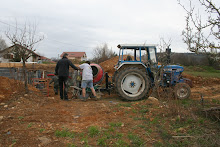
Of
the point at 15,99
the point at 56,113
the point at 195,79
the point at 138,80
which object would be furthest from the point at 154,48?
the point at 195,79

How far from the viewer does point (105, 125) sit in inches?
157

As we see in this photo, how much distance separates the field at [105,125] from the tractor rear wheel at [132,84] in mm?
1034

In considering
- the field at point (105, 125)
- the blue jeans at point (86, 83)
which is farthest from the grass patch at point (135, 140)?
the blue jeans at point (86, 83)

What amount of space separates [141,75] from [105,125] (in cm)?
323

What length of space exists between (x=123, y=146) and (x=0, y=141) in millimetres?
2191

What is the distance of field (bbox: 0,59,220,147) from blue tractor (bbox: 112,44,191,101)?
1.14m

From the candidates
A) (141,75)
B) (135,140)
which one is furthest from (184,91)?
(135,140)

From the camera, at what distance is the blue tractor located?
6.64m

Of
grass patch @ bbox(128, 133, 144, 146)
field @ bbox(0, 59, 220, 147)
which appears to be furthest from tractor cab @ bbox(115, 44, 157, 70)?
grass patch @ bbox(128, 133, 144, 146)

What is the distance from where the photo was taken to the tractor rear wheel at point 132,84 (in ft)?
21.8

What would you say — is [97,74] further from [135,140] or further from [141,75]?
[135,140]

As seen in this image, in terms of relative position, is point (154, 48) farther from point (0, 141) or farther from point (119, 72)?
point (0, 141)

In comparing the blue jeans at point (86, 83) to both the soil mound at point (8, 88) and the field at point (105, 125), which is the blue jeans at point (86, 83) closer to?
the field at point (105, 125)

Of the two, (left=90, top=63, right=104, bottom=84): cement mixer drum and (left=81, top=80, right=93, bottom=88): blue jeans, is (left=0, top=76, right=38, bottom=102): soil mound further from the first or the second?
(left=90, top=63, right=104, bottom=84): cement mixer drum
